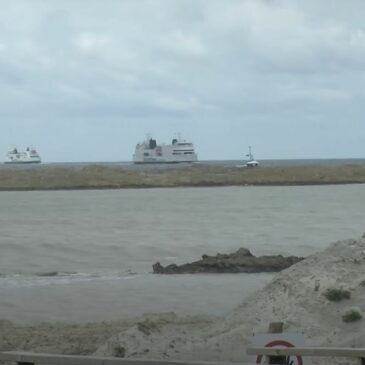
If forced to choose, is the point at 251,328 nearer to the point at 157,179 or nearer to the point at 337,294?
the point at 337,294

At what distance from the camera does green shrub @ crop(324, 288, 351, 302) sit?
10.3 metres

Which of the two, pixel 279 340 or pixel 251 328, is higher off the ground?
pixel 279 340

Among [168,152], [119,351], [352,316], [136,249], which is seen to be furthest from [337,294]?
[168,152]

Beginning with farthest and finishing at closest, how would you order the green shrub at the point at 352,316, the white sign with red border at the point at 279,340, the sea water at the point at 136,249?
the sea water at the point at 136,249
the green shrub at the point at 352,316
the white sign with red border at the point at 279,340

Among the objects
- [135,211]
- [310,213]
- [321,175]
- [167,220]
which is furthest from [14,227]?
[321,175]

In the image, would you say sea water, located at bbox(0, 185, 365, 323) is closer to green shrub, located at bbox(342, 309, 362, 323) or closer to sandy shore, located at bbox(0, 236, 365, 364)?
sandy shore, located at bbox(0, 236, 365, 364)

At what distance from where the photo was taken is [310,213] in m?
44.6

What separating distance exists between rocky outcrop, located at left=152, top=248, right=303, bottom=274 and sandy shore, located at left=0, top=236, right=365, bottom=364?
27.2 feet

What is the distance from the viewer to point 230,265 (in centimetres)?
2144

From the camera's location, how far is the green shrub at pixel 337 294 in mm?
10297

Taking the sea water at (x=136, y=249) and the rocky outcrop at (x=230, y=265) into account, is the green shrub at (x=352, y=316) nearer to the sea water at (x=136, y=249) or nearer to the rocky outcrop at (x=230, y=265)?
the sea water at (x=136, y=249)

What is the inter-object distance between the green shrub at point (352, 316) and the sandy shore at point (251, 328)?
5cm

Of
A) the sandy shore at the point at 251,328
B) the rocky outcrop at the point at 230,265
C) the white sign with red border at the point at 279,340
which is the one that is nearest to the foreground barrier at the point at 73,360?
the white sign with red border at the point at 279,340

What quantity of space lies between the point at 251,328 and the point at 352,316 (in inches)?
52.6
